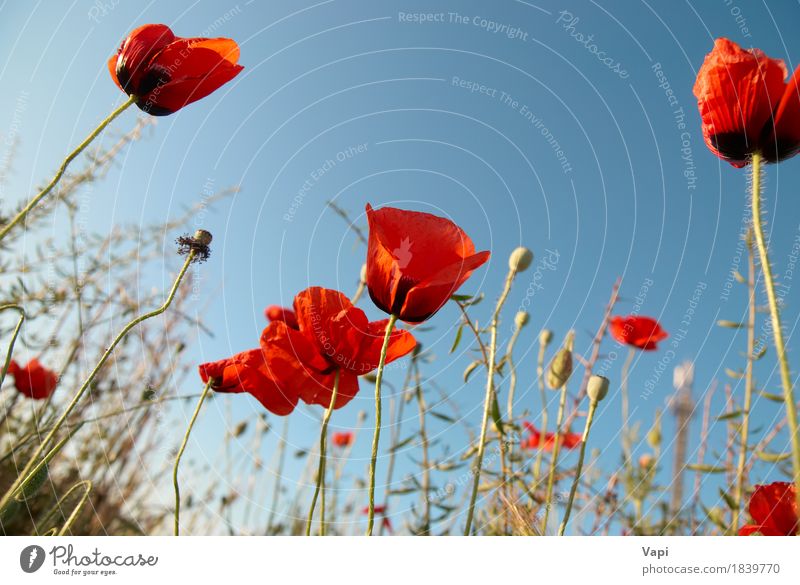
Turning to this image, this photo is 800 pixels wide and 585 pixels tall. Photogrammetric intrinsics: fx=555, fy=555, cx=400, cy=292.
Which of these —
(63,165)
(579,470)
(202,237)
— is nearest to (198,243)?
(202,237)

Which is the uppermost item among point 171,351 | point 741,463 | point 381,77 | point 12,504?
point 381,77

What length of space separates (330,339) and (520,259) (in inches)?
12.5

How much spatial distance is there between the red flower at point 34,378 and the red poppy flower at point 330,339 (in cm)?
49

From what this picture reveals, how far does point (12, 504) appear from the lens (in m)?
0.47

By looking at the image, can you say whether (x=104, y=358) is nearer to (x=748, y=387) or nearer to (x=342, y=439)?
(x=748, y=387)

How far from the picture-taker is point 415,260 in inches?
17.9

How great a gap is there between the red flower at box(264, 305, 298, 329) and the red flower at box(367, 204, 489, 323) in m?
0.26

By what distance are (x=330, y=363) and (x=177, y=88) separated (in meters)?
0.28

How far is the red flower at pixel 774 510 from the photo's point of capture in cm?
48
